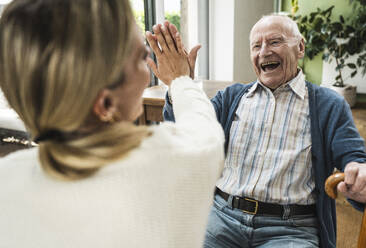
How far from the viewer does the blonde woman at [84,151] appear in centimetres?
51

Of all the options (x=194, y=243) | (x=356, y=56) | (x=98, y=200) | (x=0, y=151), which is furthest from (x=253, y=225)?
(x=356, y=56)

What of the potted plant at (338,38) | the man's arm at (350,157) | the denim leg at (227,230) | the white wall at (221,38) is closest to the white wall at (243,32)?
the white wall at (221,38)

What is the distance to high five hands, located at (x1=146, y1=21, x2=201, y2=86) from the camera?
0.95 meters

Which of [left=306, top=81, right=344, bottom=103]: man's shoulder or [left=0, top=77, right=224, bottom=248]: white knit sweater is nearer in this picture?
[left=0, top=77, right=224, bottom=248]: white knit sweater

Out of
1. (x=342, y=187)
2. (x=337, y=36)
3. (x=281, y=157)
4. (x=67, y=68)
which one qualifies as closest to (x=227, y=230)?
(x=281, y=157)

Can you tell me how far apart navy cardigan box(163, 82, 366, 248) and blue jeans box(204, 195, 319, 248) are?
0.07m

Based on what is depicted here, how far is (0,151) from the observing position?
1879 mm

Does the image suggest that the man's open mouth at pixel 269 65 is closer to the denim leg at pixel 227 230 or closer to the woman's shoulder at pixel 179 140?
the denim leg at pixel 227 230

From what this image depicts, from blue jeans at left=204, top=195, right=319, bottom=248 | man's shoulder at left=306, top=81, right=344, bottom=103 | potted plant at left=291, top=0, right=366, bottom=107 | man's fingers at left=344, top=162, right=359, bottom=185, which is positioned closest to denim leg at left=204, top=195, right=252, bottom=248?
blue jeans at left=204, top=195, right=319, bottom=248

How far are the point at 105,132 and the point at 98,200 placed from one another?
12 centimetres

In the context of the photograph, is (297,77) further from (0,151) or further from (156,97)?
(0,151)

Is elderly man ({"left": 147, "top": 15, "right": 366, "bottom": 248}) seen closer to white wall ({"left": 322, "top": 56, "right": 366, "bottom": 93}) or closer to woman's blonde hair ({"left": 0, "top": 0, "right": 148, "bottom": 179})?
woman's blonde hair ({"left": 0, "top": 0, "right": 148, "bottom": 179})

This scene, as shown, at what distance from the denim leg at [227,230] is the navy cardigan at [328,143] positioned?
1.02 ft

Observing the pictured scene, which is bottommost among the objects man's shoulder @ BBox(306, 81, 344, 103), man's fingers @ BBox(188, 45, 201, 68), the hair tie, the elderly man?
the elderly man
